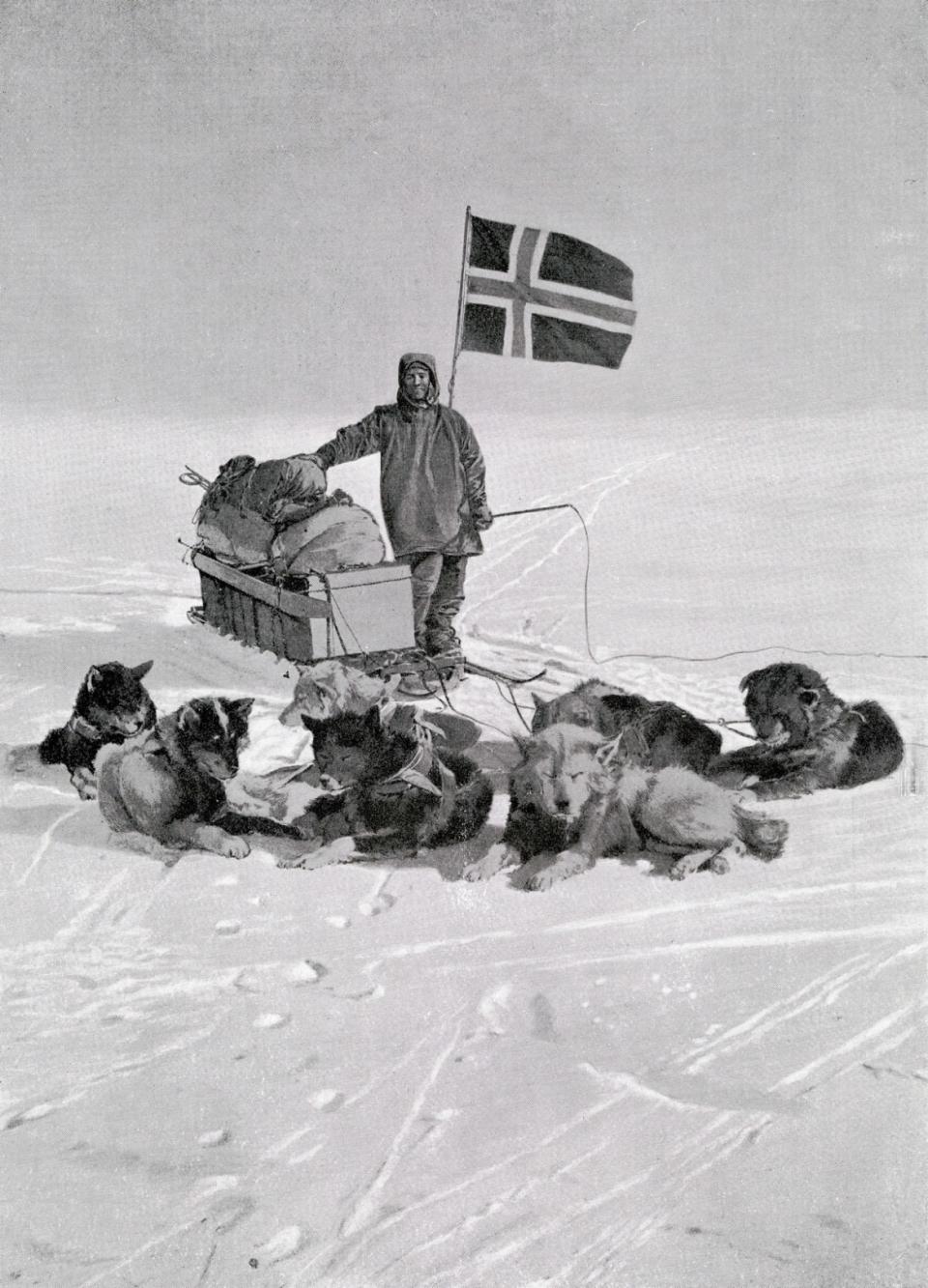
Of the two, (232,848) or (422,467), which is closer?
(232,848)

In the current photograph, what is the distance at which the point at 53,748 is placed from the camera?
3.12m

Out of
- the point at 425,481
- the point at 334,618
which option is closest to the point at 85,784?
the point at 334,618

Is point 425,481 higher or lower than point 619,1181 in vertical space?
higher

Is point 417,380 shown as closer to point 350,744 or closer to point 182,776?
point 350,744

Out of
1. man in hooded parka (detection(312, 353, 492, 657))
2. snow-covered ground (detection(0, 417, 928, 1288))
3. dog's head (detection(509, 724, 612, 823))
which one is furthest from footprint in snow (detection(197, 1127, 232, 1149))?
man in hooded parka (detection(312, 353, 492, 657))

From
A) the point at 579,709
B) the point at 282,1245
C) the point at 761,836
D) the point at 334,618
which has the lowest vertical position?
the point at 282,1245

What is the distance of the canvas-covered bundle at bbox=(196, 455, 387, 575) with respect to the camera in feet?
10.2

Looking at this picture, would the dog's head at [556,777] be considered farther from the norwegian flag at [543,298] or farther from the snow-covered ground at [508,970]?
the norwegian flag at [543,298]

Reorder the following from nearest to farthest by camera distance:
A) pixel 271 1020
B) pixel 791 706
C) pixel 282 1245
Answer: pixel 282 1245
pixel 271 1020
pixel 791 706

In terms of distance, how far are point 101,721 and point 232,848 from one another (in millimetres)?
509

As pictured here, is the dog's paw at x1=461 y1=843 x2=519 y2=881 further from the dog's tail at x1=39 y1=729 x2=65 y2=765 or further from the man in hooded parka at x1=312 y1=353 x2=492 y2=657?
the dog's tail at x1=39 y1=729 x2=65 y2=765

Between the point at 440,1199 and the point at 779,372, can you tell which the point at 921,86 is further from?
the point at 440,1199

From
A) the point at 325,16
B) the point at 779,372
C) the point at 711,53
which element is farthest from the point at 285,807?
the point at 711,53

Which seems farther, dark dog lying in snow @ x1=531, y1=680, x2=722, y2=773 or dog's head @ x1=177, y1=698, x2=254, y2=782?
dark dog lying in snow @ x1=531, y1=680, x2=722, y2=773
